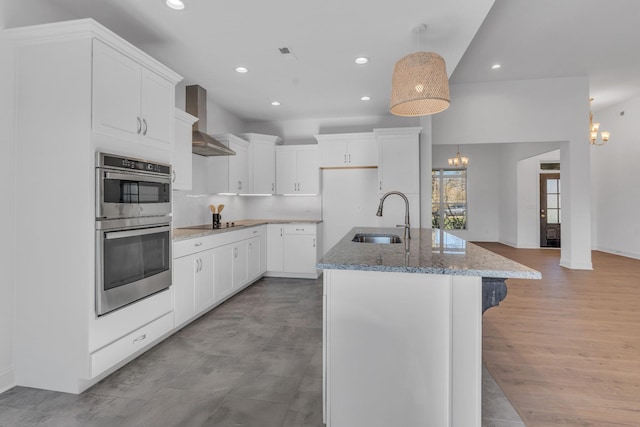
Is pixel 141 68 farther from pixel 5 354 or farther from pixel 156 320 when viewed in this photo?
pixel 5 354

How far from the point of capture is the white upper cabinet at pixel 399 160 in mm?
4758

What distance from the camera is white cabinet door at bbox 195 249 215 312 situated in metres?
3.13

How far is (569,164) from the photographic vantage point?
5438mm

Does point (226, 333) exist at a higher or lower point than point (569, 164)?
lower

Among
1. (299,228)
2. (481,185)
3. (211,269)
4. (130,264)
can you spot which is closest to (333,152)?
(299,228)

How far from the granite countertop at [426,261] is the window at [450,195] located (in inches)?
319

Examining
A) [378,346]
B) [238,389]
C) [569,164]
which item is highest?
[569,164]

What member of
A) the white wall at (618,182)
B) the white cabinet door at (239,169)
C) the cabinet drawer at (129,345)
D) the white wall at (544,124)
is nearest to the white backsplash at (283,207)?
the white cabinet door at (239,169)

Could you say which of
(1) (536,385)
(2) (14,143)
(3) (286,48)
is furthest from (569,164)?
(2) (14,143)

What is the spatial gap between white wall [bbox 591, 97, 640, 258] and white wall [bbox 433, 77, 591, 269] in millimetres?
1967

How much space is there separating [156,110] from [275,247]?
9.67 feet

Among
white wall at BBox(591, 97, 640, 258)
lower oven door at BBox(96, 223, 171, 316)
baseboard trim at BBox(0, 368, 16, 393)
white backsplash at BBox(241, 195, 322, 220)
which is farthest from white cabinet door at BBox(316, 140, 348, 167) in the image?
white wall at BBox(591, 97, 640, 258)

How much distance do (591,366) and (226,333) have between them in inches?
114

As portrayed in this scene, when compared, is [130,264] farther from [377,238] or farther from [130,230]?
[377,238]
